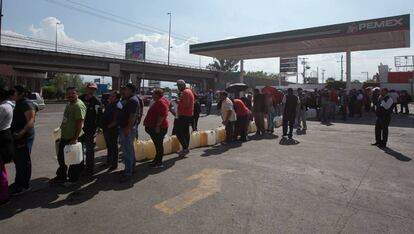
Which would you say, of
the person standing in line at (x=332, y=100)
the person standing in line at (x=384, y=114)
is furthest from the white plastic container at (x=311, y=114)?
the person standing in line at (x=384, y=114)

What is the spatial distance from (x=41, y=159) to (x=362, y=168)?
24.0 ft

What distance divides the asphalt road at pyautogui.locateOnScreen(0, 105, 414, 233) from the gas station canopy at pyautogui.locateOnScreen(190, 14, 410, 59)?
1970cm

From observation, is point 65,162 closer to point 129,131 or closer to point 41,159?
point 129,131

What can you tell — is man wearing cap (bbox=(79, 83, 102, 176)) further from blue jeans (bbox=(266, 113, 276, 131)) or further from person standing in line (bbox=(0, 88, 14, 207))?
blue jeans (bbox=(266, 113, 276, 131))

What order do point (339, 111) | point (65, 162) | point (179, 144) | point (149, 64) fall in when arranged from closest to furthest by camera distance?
point (65, 162)
point (179, 144)
point (339, 111)
point (149, 64)

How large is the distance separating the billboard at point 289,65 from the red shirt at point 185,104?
4971cm

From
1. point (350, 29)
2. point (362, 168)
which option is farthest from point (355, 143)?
point (350, 29)

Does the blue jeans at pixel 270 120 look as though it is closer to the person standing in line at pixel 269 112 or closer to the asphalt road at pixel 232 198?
the person standing in line at pixel 269 112

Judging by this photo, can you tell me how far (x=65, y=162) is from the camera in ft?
18.5

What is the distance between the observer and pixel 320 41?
29438mm

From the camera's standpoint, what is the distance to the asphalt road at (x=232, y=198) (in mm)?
4129

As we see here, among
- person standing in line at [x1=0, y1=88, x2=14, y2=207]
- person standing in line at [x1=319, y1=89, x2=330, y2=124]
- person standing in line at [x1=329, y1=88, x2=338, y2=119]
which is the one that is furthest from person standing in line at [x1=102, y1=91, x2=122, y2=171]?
person standing in line at [x1=329, y1=88, x2=338, y2=119]

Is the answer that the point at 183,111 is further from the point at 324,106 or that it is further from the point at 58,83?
the point at 58,83

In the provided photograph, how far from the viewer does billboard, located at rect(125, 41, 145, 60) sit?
218ft
